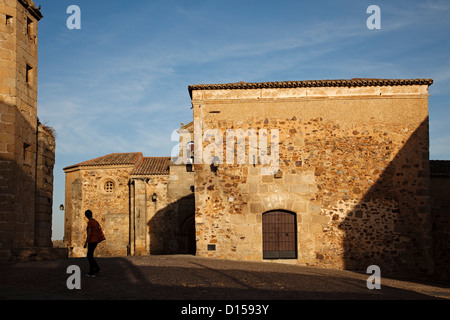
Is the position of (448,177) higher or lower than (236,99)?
lower

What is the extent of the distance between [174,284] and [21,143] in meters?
7.16

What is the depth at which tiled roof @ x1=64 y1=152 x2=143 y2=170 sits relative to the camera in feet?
98.0

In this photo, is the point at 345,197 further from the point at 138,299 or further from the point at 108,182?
the point at 108,182

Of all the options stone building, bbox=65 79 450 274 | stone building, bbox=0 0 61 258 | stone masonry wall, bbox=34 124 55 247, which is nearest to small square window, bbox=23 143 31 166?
stone building, bbox=0 0 61 258

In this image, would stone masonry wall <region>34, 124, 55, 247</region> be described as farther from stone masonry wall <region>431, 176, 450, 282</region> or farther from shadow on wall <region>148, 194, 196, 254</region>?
stone masonry wall <region>431, 176, 450, 282</region>

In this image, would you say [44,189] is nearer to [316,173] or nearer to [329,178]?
[316,173]

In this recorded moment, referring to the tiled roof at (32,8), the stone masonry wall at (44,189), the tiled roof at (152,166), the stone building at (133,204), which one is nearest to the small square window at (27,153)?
the stone masonry wall at (44,189)

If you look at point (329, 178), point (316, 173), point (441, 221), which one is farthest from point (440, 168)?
point (316, 173)

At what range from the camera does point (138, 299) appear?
7.67 m

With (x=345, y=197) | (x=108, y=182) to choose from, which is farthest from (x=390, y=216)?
(x=108, y=182)

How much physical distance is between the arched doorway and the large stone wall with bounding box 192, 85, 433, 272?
0.25 meters

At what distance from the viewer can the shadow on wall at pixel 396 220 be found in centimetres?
1686
